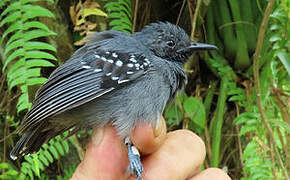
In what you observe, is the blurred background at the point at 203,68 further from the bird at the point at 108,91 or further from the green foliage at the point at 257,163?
the bird at the point at 108,91

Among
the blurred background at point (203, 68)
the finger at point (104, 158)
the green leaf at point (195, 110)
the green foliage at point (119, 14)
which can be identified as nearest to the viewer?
the finger at point (104, 158)

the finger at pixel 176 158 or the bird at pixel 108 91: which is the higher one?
the bird at pixel 108 91

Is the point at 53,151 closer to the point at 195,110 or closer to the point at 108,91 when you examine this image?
the point at 108,91

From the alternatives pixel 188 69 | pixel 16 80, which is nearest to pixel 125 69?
pixel 16 80

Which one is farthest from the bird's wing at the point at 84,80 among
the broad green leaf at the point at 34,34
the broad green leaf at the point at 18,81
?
the broad green leaf at the point at 34,34

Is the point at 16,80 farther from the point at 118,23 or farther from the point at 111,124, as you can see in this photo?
the point at 118,23

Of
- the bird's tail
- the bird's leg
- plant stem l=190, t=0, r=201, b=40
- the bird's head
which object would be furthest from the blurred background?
the bird's leg

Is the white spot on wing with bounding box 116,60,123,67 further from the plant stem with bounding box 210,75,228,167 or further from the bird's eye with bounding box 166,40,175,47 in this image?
the plant stem with bounding box 210,75,228,167
